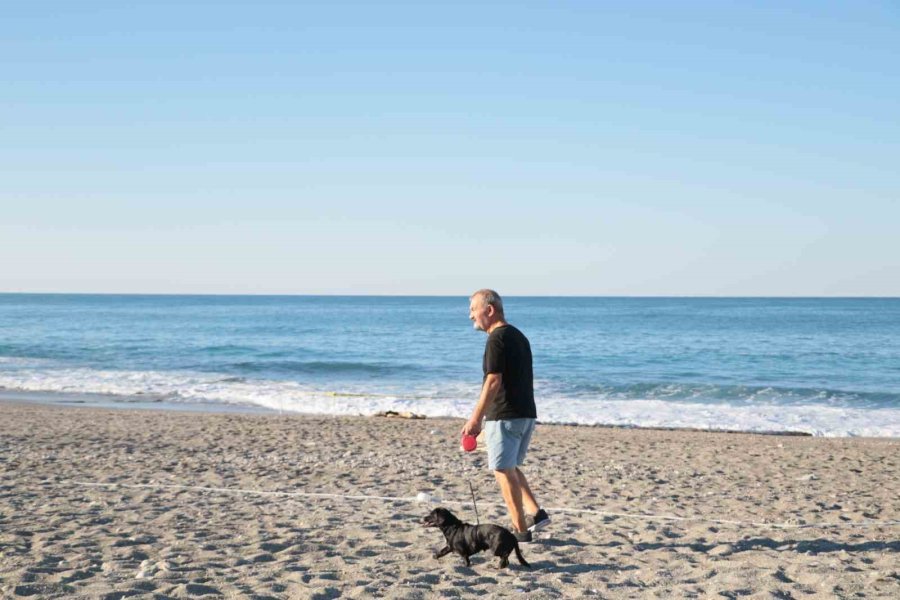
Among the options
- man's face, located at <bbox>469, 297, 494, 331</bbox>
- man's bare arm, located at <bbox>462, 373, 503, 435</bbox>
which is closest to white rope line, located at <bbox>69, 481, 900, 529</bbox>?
man's bare arm, located at <bbox>462, 373, 503, 435</bbox>

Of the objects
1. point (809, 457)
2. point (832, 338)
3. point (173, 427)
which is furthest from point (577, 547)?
point (832, 338)

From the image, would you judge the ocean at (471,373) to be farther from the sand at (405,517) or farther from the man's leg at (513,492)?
the man's leg at (513,492)

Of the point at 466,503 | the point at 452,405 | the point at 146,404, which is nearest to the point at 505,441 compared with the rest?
the point at 466,503

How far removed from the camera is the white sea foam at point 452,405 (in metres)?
16.0

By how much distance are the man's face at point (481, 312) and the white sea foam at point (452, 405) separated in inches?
428

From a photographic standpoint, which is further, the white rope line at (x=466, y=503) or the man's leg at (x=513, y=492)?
the white rope line at (x=466, y=503)

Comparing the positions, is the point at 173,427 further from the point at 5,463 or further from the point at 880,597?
the point at 880,597

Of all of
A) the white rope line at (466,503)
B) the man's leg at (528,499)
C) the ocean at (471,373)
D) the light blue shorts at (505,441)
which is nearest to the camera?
the light blue shorts at (505,441)

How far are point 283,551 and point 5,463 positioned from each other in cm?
482

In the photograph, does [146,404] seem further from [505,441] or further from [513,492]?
[505,441]

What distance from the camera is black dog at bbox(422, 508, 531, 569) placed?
505 centimetres

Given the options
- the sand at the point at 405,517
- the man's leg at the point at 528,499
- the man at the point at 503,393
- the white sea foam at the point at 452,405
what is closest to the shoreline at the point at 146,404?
the white sea foam at the point at 452,405

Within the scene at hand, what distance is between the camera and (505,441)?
528cm

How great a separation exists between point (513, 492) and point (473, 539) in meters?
0.43
